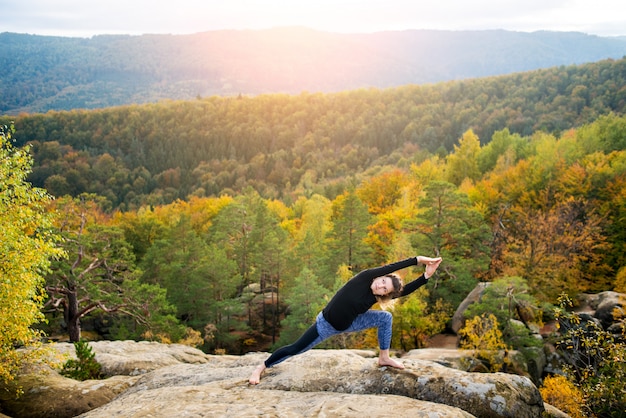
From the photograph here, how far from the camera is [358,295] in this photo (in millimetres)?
7570

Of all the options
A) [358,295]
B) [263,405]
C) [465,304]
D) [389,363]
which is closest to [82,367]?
[263,405]

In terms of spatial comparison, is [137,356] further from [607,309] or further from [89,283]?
[607,309]

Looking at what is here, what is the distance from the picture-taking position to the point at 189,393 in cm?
809

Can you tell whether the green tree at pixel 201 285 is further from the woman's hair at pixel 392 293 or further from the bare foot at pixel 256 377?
the woman's hair at pixel 392 293

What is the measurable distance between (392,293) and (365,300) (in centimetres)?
52

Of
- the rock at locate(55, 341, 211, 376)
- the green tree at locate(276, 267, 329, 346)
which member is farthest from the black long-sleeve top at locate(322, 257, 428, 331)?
the green tree at locate(276, 267, 329, 346)

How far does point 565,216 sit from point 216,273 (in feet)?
113

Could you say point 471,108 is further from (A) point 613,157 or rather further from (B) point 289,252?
(B) point 289,252

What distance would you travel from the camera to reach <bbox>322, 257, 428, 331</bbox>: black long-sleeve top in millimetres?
7539

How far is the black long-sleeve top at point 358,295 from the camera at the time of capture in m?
7.54

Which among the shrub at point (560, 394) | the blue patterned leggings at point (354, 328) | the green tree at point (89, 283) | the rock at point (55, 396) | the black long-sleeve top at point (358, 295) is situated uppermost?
the black long-sleeve top at point (358, 295)

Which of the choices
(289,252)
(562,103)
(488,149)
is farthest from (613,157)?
(562,103)

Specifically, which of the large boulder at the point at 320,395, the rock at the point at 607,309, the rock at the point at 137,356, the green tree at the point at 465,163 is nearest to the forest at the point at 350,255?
the rock at the point at 607,309

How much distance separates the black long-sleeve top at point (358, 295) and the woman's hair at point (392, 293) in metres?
0.13
